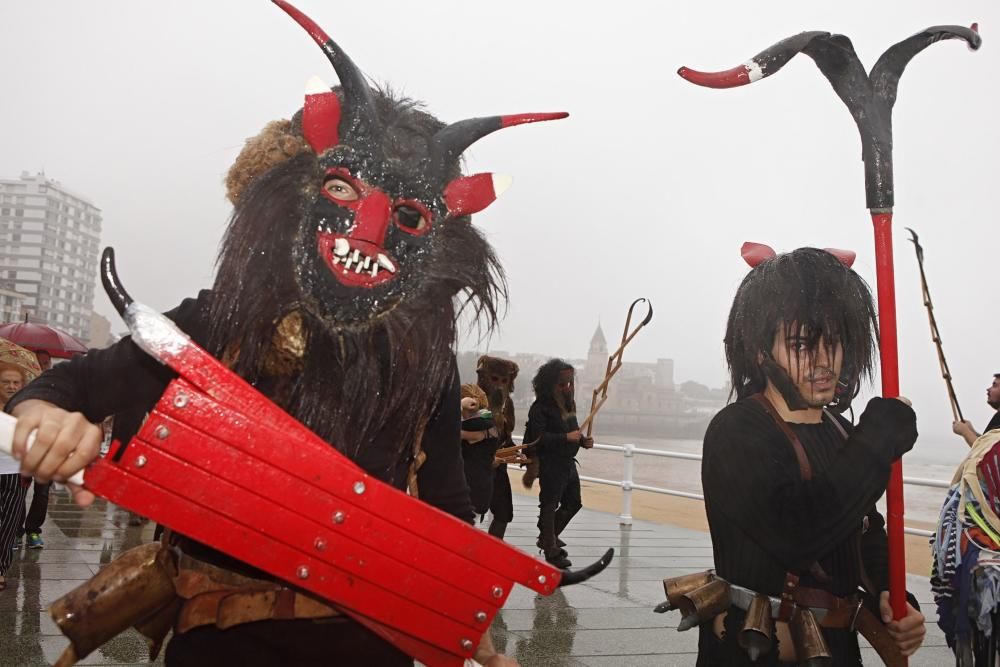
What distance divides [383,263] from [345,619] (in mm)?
763

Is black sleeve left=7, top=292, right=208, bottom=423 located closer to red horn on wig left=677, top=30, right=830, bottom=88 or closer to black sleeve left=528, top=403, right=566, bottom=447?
red horn on wig left=677, top=30, right=830, bottom=88

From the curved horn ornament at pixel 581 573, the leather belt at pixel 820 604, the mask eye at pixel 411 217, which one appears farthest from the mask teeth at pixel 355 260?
the leather belt at pixel 820 604

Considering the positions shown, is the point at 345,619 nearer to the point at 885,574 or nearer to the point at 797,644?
the point at 797,644

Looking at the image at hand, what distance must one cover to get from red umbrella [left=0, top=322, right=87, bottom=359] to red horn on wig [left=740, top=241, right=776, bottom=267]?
26.1ft

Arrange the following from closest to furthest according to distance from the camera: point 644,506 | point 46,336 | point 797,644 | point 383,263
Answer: point 383,263 → point 797,644 → point 46,336 → point 644,506

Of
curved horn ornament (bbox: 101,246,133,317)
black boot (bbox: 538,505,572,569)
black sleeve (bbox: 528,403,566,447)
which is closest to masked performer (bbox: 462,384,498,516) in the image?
black sleeve (bbox: 528,403,566,447)

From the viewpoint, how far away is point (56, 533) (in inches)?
294

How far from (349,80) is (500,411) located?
5681 mm

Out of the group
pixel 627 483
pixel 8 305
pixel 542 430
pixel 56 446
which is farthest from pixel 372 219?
pixel 8 305

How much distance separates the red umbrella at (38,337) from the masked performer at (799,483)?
26.5ft

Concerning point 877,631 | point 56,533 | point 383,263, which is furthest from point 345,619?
point 56,533

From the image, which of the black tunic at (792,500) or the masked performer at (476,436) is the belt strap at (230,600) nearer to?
the black tunic at (792,500)

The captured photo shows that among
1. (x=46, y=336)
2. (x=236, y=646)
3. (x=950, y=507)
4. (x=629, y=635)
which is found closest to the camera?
(x=236, y=646)

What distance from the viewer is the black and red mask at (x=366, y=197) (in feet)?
6.10
